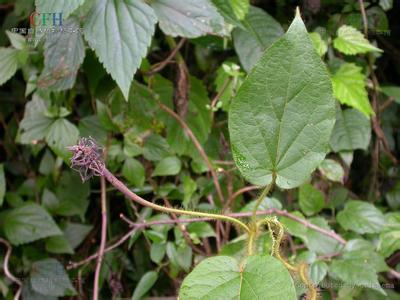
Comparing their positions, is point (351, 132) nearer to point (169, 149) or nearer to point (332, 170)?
point (332, 170)

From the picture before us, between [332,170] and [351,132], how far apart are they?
107 millimetres

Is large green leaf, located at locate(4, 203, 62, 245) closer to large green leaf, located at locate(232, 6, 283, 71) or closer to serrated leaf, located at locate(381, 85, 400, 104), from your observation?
large green leaf, located at locate(232, 6, 283, 71)

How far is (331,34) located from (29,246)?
878mm

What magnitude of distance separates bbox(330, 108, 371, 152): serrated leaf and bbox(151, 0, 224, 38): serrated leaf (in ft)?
1.34

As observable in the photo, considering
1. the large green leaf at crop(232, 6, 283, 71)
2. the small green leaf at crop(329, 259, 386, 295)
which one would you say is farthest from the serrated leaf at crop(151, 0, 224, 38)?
the small green leaf at crop(329, 259, 386, 295)

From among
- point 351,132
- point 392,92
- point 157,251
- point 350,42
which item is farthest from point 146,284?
point 392,92

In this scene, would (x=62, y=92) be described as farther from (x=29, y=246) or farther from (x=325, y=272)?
(x=325, y=272)

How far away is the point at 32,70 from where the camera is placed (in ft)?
3.86

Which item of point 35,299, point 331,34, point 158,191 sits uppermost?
point 331,34

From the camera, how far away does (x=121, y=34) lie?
86 centimetres

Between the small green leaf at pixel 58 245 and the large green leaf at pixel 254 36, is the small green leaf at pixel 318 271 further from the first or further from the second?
the small green leaf at pixel 58 245

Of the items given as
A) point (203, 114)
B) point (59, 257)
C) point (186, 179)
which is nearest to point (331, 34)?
point (203, 114)

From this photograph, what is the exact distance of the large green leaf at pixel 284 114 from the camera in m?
0.52

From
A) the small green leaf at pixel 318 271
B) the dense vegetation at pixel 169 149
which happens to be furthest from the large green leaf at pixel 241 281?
the small green leaf at pixel 318 271
